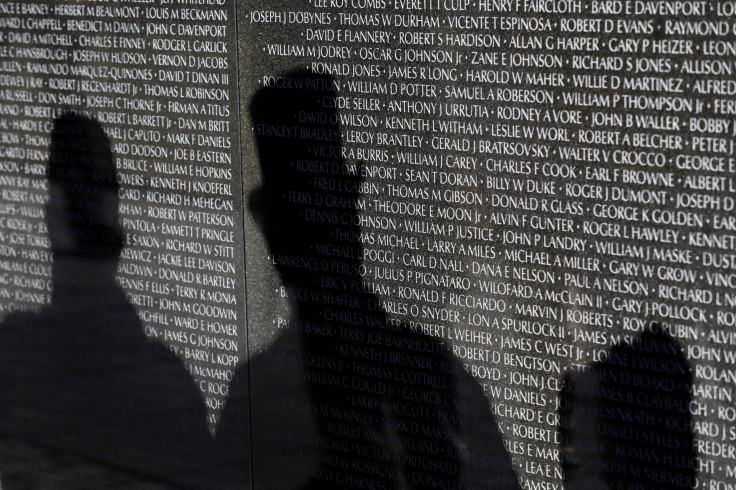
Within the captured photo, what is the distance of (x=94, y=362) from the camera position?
507 cm

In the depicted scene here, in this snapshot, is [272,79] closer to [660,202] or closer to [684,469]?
[660,202]

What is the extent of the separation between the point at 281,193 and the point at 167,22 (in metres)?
0.90

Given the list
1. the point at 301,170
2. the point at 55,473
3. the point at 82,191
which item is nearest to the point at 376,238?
the point at 301,170

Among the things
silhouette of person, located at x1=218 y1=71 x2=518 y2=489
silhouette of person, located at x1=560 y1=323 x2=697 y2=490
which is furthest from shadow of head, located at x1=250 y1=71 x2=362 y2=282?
silhouette of person, located at x1=560 y1=323 x2=697 y2=490

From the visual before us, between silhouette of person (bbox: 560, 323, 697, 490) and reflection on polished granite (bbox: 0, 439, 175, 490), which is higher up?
silhouette of person (bbox: 560, 323, 697, 490)

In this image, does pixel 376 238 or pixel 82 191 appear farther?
pixel 82 191

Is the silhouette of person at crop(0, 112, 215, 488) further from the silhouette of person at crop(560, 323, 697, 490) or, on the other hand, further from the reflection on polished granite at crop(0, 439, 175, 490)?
the silhouette of person at crop(560, 323, 697, 490)

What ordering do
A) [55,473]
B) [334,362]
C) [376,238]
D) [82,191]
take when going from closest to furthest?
[376,238]
[334,362]
[82,191]
[55,473]

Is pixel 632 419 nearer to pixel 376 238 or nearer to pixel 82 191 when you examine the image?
pixel 376 238

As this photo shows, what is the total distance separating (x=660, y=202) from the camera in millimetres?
3447

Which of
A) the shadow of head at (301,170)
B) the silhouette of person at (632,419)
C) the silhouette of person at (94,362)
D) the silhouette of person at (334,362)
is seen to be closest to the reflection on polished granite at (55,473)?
the silhouette of person at (94,362)

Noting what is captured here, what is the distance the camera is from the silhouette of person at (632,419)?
3486 mm

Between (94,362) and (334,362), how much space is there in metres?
1.38

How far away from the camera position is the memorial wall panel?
11.3 feet
